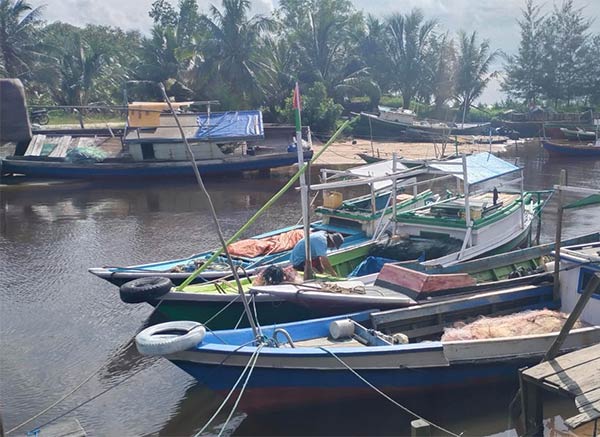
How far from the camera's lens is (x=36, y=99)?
129ft

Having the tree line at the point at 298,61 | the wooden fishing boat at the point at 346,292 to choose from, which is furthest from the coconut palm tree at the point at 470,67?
the wooden fishing boat at the point at 346,292

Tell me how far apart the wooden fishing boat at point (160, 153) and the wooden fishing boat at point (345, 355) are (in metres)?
19.7

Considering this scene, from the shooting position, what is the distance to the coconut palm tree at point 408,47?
50969 millimetres

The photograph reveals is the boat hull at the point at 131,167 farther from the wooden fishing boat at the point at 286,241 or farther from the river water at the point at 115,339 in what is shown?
the wooden fishing boat at the point at 286,241

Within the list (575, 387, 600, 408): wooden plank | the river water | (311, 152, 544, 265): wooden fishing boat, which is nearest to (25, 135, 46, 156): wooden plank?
the river water

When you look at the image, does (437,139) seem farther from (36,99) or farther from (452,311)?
(452,311)

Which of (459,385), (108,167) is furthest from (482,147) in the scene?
(459,385)

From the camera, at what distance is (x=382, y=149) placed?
36.7 metres

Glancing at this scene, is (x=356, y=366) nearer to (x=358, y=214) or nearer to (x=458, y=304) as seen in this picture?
(x=458, y=304)

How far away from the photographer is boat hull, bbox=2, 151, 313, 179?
2780cm

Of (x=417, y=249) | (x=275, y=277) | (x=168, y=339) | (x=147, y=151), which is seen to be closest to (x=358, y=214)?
(x=417, y=249)

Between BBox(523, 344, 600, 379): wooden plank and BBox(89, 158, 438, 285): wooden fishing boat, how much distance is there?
5220mm

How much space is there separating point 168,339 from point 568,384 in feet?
15.0

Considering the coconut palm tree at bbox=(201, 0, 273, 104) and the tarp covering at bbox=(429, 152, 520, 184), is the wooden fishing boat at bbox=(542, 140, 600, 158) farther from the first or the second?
the tarp covering at bbox=(429, 152, 520, 184)
